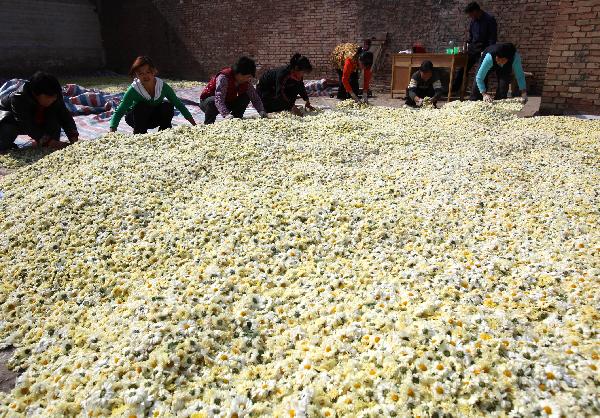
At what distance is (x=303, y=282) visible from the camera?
290 centimetres

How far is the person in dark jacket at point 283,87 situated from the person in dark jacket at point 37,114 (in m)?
3.58

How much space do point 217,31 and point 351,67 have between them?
9.16 meters

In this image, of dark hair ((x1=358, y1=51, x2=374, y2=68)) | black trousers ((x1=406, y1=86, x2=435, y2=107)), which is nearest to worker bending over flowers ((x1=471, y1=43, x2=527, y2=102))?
black trousers ((x1=406, y1=86, x2=435, y2=107))

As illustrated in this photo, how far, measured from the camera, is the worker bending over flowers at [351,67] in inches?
390

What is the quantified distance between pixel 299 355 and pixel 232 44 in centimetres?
1634

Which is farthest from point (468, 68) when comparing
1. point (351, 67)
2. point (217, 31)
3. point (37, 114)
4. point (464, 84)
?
point (217, 31)

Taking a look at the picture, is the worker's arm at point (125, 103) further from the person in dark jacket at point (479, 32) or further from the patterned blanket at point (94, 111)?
the person in dark jacket at point (479, 32)

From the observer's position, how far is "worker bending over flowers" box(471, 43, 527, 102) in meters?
8.93

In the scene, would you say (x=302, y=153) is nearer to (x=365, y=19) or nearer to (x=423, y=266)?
(x=423, y=266)

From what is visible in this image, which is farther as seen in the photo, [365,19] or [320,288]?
[365,19]

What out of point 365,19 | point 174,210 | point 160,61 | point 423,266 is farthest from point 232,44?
point 423,266

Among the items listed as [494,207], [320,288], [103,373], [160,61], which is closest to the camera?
[103,373]

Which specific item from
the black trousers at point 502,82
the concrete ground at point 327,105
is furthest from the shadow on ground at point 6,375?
the black trousers at point 502,82

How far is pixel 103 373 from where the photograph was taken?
219 cm
